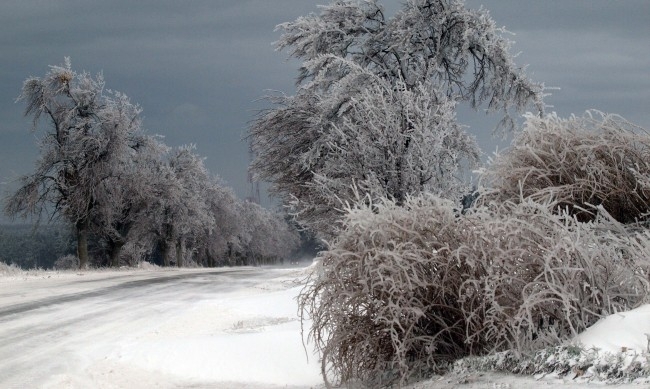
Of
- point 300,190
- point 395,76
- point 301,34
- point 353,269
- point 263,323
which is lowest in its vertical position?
point 263,323

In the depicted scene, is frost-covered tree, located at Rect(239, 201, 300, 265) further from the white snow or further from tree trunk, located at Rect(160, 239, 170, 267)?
the white snow

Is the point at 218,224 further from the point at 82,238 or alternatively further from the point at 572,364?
the point at 572,364

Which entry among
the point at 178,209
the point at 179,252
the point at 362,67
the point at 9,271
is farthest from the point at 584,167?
the point at 179,252

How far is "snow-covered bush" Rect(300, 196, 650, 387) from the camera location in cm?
586

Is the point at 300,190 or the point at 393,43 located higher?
the point at 393,43

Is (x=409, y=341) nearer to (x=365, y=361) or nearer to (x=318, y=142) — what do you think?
(x=365, y=361)

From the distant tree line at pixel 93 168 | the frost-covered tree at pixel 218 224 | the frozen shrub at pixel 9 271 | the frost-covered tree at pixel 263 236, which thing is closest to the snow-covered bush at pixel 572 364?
the frozen shrub at pixel 9 271

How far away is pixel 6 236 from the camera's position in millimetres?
92688

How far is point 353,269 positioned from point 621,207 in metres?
3.75

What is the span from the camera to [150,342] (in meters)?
11.2

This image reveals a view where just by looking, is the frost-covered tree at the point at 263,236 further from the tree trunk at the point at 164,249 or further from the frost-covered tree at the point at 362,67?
the frost-covered tree at the point at 362,67

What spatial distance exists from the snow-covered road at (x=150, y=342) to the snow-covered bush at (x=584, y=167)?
11.0 ft

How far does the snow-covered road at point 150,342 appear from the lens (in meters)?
8.86

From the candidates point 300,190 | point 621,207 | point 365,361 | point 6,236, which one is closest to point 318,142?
point 300,190
